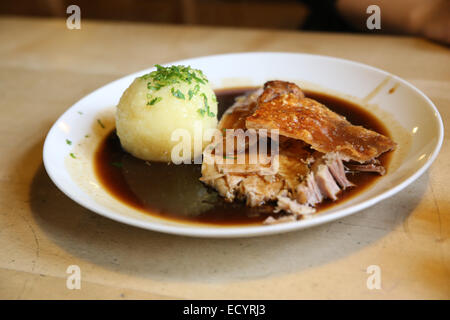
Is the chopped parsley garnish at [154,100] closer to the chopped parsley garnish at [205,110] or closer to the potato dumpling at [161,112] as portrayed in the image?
the potato dumpling at [161,112]

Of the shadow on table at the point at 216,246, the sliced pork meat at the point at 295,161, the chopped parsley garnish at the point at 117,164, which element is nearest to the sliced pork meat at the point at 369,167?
the sliced pork meat at the point at 295,161

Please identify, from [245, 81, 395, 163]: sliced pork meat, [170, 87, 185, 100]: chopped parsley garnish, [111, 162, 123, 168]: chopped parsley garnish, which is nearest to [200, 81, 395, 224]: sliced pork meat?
[245, 81, 395, 163]: sliced pork meat

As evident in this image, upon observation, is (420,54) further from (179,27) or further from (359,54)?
(179,27)

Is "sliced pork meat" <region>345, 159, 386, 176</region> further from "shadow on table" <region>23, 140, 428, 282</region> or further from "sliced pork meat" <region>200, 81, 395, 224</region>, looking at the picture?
"shadow on table" <region>23, 140, 428, 282</region>

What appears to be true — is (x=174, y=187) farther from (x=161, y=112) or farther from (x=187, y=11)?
(x=187, y=11)

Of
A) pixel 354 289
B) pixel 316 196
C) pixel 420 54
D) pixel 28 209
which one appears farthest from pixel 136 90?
pixel 420 54

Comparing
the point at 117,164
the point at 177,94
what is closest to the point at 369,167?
the point at 177,94
